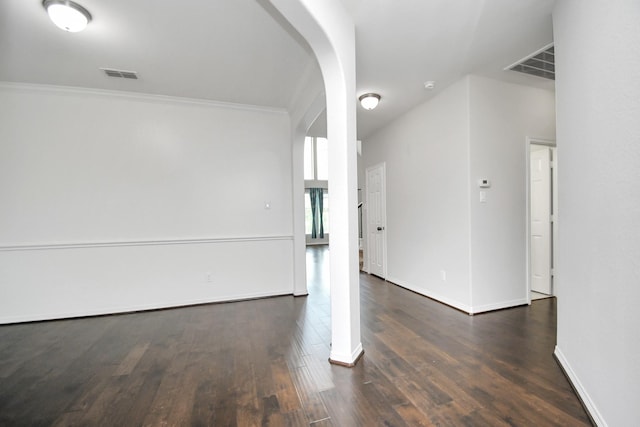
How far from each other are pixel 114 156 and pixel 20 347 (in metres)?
2.15

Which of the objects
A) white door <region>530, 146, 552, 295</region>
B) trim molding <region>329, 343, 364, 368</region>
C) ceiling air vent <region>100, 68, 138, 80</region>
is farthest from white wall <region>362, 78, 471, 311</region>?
ceiling air vent <region>100, 68, 138, 80</region>

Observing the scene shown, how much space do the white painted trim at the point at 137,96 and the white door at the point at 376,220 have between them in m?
2.04

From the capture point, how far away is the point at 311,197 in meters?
11.6

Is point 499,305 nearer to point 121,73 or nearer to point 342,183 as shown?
point 342,183

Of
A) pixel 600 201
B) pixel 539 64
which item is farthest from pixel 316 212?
pixel 600 201

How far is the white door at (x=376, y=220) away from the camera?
5.07 metres

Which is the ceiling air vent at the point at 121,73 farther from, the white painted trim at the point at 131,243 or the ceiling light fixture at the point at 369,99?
the ceiling light fixture at the point at 369,99

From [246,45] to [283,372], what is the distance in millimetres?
2751

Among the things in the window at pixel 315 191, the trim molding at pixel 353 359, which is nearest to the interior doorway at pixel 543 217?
the trim molding at pixel 353 359

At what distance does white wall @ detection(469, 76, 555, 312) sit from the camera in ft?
10.5

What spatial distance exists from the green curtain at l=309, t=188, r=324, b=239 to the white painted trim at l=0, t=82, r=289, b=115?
291 inches

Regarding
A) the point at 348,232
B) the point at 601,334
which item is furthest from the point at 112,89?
the point at 601,334

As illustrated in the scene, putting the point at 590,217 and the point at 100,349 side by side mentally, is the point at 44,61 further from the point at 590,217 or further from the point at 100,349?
the point at 590,217

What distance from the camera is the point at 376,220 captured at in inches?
211
